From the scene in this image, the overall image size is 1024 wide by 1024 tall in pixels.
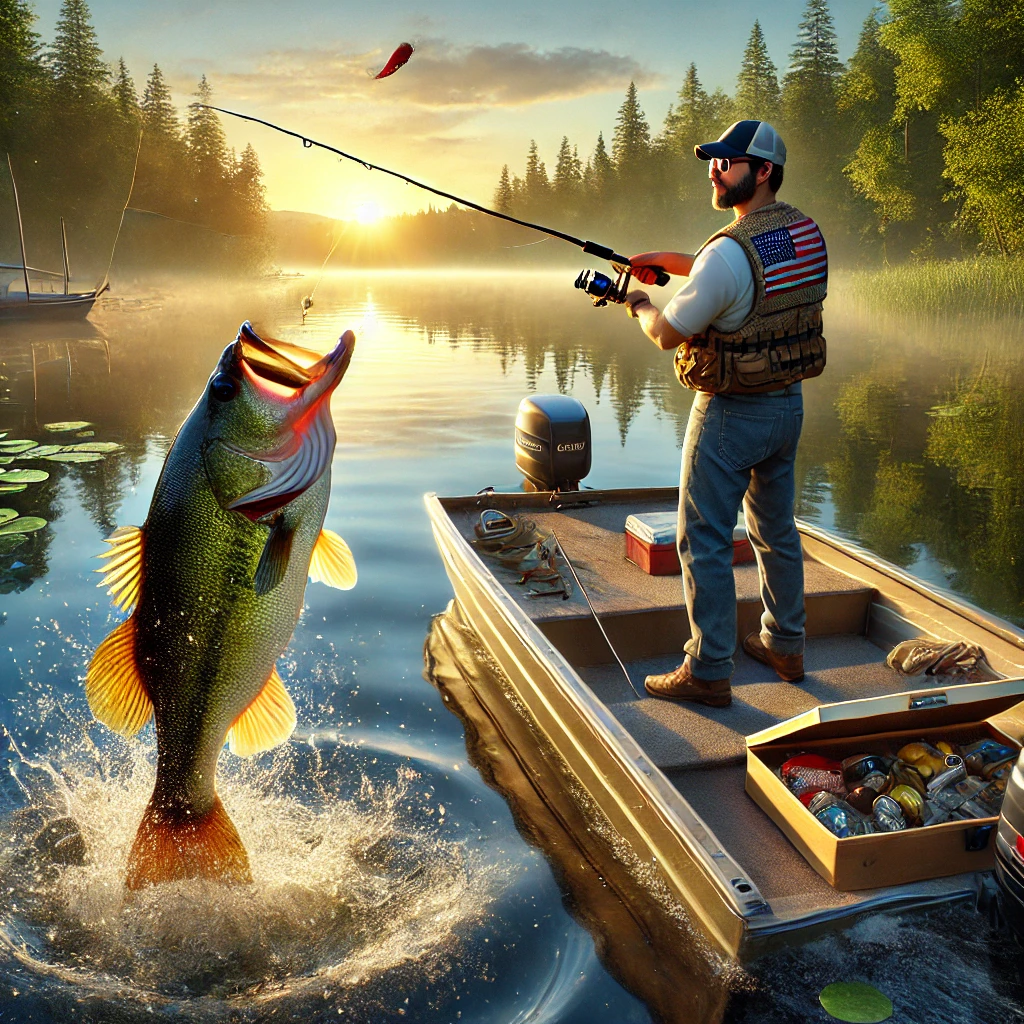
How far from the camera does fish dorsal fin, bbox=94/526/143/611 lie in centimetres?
249

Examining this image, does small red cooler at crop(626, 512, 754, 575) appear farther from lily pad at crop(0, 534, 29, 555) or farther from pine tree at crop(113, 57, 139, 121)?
pine tree at crop(113, 57, 139, 121)

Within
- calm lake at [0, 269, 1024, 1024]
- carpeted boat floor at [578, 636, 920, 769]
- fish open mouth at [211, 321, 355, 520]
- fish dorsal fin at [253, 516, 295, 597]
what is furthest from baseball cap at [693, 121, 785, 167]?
fish dorsal fin at [253, 516, 295, 597]

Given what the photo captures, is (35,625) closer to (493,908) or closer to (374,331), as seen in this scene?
(493,908)

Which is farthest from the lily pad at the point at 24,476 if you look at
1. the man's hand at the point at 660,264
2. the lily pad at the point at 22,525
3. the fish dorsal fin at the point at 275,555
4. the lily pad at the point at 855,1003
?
the lily pad at the point at 855,1003

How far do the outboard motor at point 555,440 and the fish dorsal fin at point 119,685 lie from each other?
4776mm

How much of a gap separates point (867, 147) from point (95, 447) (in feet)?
150

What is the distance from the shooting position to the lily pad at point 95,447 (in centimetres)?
1142

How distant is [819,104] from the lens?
6284 centimetres

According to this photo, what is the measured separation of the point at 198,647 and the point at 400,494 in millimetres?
7278

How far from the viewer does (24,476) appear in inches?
388

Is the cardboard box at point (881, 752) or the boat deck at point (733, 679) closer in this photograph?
the cardboard box at point (881, 752)

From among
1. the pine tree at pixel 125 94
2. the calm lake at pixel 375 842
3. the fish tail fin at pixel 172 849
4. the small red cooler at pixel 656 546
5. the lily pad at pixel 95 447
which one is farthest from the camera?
the pine tree at pixel 125 94

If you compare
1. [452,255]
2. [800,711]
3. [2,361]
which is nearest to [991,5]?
[2,361]

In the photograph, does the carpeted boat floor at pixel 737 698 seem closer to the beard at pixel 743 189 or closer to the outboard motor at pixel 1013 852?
the outboard motor at pixel 1013 852
